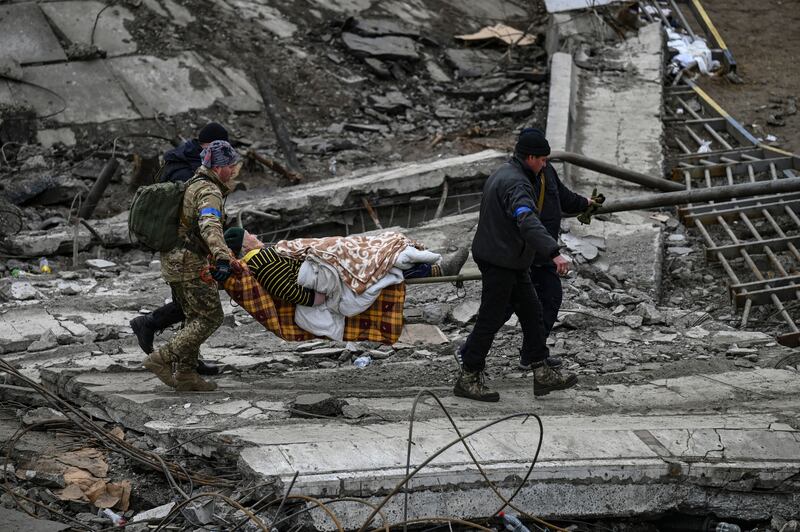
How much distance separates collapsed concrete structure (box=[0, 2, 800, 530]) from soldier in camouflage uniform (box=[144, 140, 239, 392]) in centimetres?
23

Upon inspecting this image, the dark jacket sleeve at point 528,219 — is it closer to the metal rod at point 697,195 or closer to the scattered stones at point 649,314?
the metal rod at point 697,195

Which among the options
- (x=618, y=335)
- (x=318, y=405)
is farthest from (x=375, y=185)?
(x=318, y=405)

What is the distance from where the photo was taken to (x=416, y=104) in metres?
15.2

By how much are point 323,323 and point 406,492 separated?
5.00ft

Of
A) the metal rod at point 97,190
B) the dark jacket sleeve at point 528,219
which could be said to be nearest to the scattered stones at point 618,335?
the dark jacket sleeve at point 528,219

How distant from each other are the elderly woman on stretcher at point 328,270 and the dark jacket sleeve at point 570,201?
989 mm

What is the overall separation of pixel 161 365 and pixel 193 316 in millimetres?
366

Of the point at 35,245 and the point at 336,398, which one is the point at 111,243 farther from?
the point at 336,398

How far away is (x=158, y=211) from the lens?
587 centimetres

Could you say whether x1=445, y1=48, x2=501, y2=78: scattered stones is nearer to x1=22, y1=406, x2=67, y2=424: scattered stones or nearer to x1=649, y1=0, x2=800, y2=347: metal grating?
x1=649, y1=0, x2=800, y2=347: metal grating

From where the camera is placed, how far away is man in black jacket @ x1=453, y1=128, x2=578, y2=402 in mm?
5758

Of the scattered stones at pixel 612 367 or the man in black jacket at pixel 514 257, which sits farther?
the scattered stones at pixel 612 367

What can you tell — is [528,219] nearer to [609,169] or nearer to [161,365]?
[161,365]

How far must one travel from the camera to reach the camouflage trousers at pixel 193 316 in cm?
598
